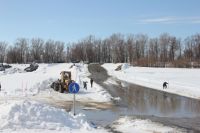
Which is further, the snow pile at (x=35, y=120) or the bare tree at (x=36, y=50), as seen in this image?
the bare tree at (x=36, y=50)

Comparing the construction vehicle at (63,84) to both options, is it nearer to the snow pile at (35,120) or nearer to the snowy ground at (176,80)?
the snowy ground at (176,80)

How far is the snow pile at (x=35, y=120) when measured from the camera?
15852mm

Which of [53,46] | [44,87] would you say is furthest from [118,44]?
[44,87]

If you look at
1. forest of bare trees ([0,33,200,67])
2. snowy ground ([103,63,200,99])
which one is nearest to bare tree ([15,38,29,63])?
forest of bare trees ([0,33,200,67])

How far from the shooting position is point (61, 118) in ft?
57.3

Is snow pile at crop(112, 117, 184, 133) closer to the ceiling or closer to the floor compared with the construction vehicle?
closer to the floor

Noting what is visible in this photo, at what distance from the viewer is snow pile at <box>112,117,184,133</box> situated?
1835 centimetres

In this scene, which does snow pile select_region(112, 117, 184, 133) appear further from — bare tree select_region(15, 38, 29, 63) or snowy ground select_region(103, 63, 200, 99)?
bare tree select_region(15, 38, 29, 63)

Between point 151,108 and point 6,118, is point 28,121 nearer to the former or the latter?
point 6,118

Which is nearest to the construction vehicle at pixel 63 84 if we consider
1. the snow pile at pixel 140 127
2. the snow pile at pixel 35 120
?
the snow pile at pixel 140 127

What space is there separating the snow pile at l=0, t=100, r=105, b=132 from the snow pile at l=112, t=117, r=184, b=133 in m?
2.35

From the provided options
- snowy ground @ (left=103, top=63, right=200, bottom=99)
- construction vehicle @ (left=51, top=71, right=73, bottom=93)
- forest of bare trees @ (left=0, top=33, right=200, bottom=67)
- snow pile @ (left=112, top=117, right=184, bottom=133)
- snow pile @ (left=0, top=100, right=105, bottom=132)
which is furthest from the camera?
forest of bare trees @ (left=0, top=33, right=200, bottom=67)

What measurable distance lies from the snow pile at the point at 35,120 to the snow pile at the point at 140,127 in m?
2.35

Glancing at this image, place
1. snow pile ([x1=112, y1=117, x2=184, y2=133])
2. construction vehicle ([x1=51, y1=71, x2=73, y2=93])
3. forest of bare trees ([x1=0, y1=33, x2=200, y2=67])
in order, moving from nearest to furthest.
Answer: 1. snow pile ([x1=112, y1=117, x2=184, y2=133])
2. construction vehicle ([x1=51, y1=71, x2=73, y2=93])
3. forest of bare trees ([x1=0, y1=33, x2=200, y2=67])
